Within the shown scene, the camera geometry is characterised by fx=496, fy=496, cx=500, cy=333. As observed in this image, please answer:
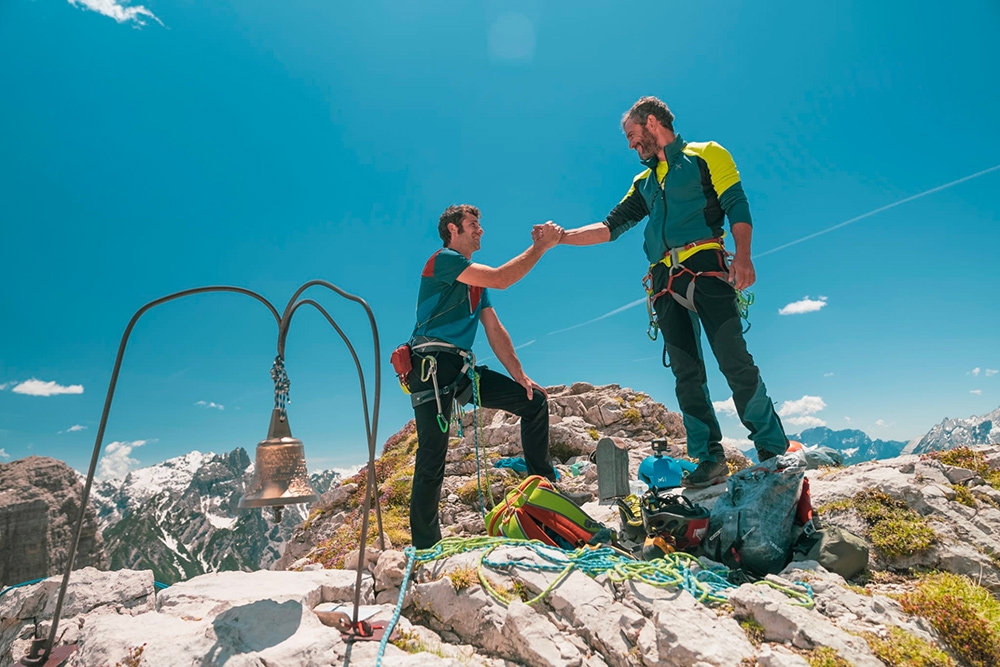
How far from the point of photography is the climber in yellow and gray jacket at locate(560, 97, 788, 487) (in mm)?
5973

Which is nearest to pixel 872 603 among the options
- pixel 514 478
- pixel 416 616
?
pixel 416 616

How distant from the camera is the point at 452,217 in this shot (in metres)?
6.55

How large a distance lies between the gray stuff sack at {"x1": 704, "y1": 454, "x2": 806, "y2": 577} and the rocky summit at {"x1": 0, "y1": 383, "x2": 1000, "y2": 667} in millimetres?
251

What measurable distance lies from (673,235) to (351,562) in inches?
211

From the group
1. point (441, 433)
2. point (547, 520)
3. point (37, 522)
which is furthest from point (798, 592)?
point (37, 522)

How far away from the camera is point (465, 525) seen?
27.8ft

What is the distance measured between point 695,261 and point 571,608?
4438 mm

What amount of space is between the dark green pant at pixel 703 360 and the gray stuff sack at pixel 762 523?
93 cm

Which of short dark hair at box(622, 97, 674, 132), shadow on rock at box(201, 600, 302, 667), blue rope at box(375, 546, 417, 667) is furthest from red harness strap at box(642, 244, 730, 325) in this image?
shadow on rock at box(201, 600, 302, 667)

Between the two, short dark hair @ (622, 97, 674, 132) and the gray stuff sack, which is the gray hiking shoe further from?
short dark hair @ (622, 97, 674, 132)

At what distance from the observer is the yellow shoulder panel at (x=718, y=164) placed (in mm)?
6160

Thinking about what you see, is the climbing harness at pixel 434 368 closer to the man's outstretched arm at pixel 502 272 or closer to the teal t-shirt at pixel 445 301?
the teal t-shirt at pixel 445 301

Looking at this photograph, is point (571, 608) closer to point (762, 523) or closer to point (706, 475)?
point (762, 523)

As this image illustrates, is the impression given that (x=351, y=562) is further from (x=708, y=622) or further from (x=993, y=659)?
(x=993, y=659)
